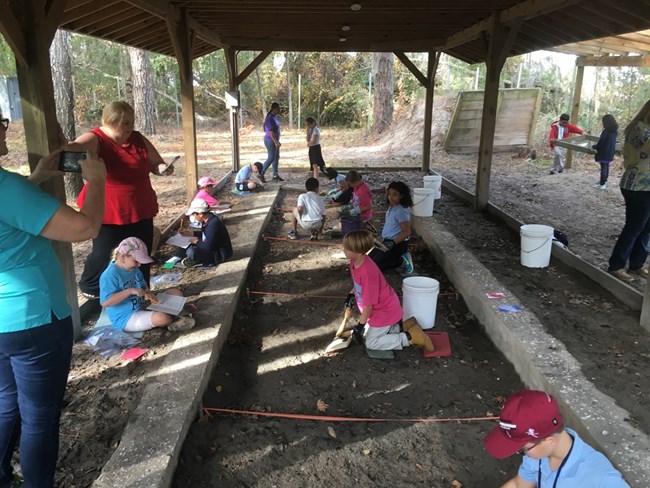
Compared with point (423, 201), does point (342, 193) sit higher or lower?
lower

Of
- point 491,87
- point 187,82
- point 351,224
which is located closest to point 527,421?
point 351,224

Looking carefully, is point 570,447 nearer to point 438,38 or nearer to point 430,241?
point 430,241

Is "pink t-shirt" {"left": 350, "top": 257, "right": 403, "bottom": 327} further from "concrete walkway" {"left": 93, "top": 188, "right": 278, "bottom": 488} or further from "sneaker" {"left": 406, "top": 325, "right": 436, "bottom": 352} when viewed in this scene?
"concrete walkway" {"left": 93, "top": 188, "right": 278, "bottom": 488}

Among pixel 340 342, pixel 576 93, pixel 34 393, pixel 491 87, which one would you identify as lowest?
pixel 340 342

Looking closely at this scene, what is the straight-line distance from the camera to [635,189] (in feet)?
16.1

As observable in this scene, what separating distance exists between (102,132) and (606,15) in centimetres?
604

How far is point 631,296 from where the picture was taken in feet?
15.0

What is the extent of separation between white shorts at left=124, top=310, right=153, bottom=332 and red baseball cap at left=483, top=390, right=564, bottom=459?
9.92 ft

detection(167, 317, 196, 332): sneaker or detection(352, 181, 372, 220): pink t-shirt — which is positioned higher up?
detection(352, 181, 372, 220): pink t-shirt

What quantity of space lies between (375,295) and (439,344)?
812mm

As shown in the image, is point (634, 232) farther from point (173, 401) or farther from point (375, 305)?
point (173, 401)

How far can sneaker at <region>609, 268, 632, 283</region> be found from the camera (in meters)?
5.23

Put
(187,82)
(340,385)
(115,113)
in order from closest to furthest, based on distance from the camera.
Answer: (115,113)
(340,385)
(187,82)

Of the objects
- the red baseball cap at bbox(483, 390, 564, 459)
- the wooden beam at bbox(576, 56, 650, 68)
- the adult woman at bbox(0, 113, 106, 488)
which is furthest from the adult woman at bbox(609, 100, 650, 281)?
the wooden beam at bbox(576, 56, 650, 68)
